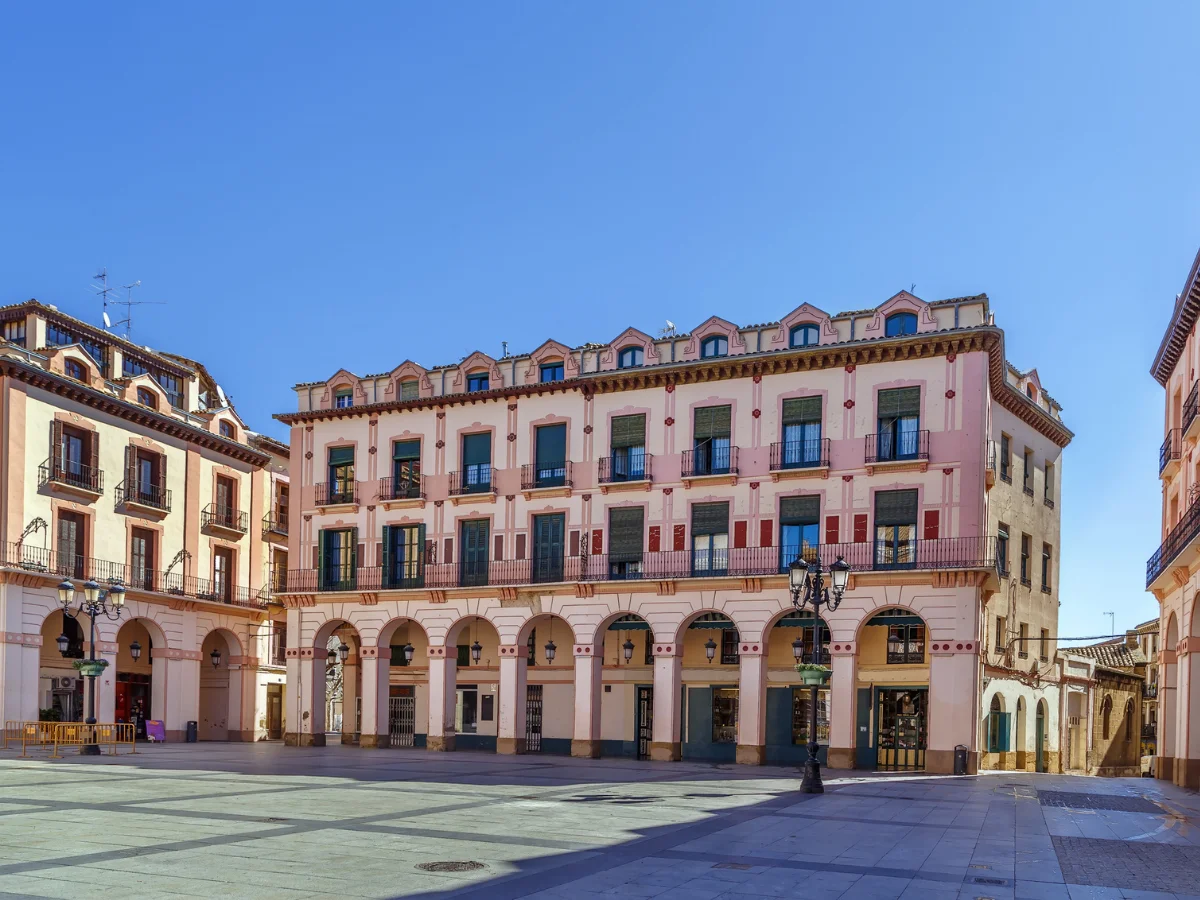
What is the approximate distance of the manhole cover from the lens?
44.9 ft

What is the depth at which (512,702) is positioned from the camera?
41938 millimetres

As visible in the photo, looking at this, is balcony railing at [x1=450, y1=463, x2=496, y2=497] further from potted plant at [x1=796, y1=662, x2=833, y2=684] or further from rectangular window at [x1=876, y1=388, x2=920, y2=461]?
potted plant at [x1=796, y1=662, x2=833, y2=684]

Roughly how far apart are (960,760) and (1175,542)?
8.67 m

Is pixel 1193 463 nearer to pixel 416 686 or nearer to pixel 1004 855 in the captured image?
pixel 1004 855

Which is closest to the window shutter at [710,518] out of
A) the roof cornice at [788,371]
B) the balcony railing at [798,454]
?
the balcony railing at [798,454]

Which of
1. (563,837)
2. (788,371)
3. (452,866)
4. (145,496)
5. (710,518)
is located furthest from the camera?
(145,496)

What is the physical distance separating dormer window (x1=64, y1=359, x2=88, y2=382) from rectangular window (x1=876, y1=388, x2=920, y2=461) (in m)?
29.2

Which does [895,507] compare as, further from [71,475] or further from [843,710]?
[71,475]

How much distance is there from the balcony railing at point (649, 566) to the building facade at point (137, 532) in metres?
5.89

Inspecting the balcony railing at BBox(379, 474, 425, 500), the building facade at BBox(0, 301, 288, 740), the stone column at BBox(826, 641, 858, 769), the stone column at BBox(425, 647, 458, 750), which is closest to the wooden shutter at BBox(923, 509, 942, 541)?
the stone column at BBox(826, 641, 858, 769)

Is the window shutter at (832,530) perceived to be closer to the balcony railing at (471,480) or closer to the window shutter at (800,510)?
the window shutter at (800,510)

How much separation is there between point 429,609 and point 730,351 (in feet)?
→ 48.5

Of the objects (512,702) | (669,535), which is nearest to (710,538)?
(669,535)

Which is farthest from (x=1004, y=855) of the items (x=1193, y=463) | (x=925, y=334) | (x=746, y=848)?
(x=925, y=334)
